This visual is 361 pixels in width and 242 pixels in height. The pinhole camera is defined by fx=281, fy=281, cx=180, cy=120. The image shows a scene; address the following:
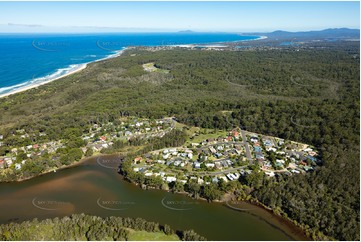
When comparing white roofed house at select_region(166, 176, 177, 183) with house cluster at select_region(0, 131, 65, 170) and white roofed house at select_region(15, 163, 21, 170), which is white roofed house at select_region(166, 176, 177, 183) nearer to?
house cluster at select_region(0, 131, 65, 170)

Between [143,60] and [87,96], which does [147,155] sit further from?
[143,60]

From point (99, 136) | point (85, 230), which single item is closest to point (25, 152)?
point (99, 136)

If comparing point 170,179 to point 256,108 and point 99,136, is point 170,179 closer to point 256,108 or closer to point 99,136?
point 99,136

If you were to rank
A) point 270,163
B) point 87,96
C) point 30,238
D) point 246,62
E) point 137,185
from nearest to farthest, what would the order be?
point 30,238
point 137,185
point 270,163
point 87,96
point 246,62

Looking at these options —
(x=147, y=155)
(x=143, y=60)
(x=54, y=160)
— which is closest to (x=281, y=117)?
(x=147, y=155)

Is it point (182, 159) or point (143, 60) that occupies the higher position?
point (143, 60)

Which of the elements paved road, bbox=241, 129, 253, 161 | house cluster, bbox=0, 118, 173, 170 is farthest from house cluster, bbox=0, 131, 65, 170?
paved road, bbox=241, 129, 253, 161
